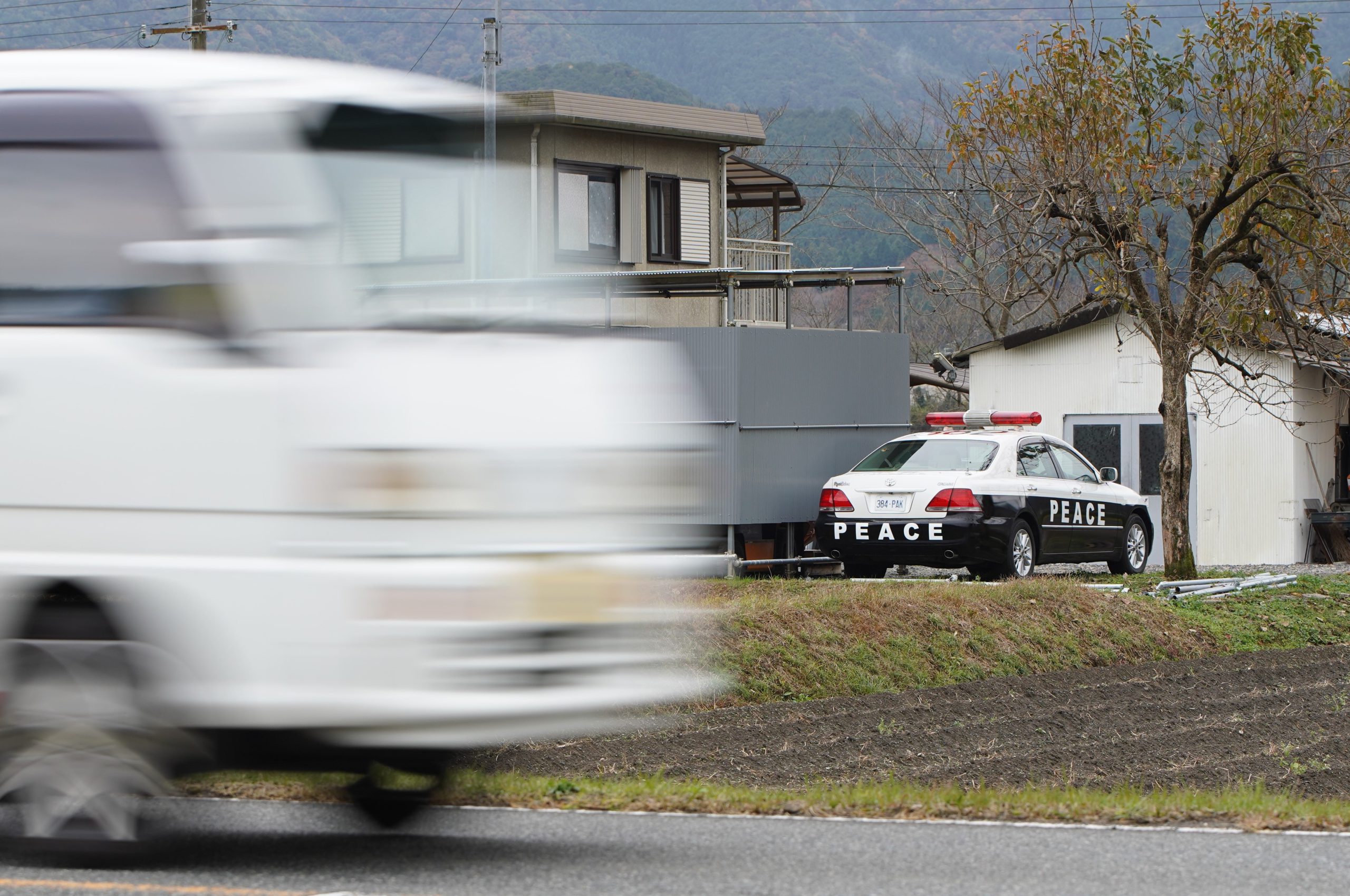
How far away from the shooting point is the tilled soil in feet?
36.0

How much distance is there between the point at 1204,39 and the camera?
2003 cm

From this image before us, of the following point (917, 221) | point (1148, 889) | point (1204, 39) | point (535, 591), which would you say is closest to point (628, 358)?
point (535, 591)

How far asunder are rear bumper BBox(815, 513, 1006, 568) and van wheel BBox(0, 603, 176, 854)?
14555mm

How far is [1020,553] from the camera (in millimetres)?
20203

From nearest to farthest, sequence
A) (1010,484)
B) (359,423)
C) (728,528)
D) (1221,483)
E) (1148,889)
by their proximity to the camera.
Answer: (359,423), (1148,889), (1010,484), (728,528), (1221,483)

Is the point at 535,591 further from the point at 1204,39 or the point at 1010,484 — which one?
the point at 1204,39

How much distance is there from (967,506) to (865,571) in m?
2.27

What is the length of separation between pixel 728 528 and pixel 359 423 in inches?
656

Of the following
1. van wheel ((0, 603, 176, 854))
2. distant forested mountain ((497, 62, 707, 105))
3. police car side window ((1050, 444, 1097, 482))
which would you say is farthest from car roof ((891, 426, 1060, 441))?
distant forested mountain ((497, 62, 707, 105))

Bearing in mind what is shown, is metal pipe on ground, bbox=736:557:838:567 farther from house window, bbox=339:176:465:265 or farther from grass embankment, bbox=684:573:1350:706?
house window, bbox=339:176:465:265

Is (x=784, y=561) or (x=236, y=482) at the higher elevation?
(x=236, y=482)

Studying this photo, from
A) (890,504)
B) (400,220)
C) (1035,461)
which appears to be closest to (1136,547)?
(1035,461)

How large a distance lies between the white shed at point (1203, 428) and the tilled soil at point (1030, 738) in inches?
483

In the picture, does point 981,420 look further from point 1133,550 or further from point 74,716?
point 74,716
